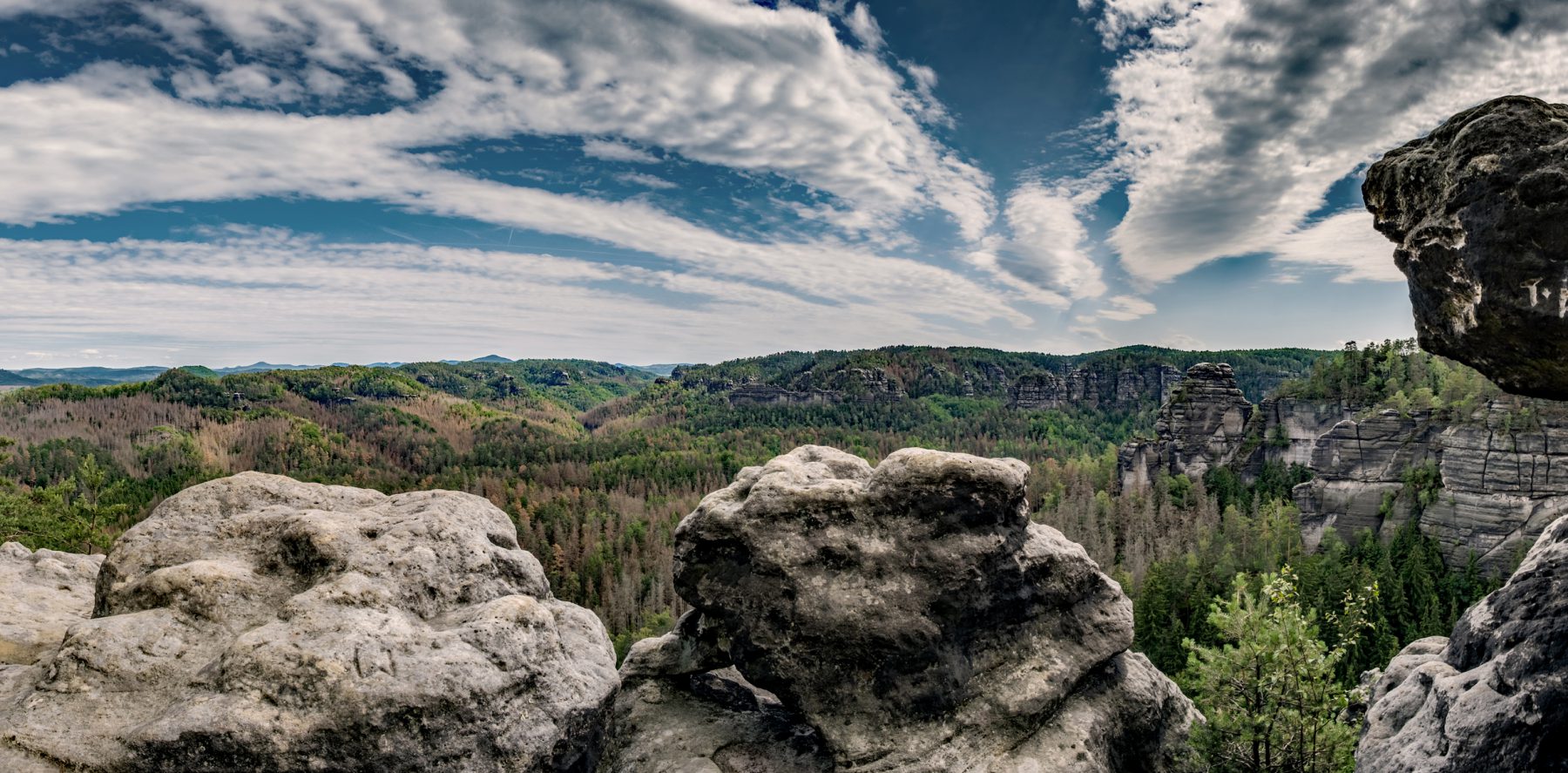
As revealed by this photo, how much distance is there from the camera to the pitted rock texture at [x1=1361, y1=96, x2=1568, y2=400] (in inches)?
302

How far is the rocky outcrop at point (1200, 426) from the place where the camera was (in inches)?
4306

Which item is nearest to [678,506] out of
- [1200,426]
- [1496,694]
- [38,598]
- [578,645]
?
[1200,426]

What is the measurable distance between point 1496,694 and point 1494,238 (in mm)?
6114

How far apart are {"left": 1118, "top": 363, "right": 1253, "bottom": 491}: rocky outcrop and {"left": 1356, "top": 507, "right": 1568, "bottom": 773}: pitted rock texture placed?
111 metres

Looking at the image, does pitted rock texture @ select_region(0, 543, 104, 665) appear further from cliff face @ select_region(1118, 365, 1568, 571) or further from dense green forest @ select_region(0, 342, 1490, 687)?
cliff face @ select_region(1118, 365, 1568, 571)

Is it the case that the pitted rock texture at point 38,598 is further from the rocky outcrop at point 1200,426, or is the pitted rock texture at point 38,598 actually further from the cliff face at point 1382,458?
the rocky outcrop at point 1200,426

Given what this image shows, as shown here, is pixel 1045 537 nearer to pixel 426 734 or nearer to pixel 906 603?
pixel 906 603

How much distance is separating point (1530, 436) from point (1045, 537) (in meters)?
80.8

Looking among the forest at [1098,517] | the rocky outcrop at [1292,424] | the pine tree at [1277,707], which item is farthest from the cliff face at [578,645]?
the rocky outcrop at [1292,424]

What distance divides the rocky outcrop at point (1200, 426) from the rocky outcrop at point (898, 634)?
368ft

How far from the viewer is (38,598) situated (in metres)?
13.1

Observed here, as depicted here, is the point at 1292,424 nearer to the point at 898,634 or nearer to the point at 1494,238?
the point at 1494,238

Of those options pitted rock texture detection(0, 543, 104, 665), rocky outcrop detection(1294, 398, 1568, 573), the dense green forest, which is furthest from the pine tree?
rocky outcrop detection(1294, 398, 1568, 573)

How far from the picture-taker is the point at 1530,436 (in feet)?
207
